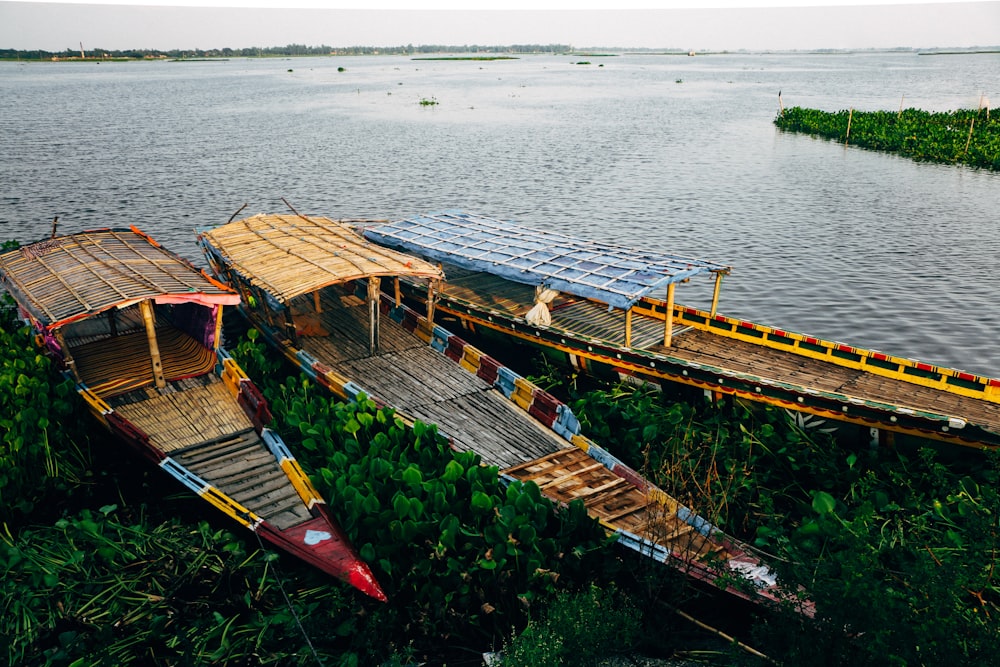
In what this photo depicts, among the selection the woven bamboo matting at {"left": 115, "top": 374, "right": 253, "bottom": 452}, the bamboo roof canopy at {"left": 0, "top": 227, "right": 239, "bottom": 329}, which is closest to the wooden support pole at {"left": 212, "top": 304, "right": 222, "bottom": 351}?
the bamboo roof canopy at {"left": 0, "top": 227, "right": 239, "bottom": 329}

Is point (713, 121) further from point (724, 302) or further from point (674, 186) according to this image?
point (724, 302)

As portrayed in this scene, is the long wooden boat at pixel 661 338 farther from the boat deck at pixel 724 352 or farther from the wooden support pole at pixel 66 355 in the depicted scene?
the wooden support pole at pixel 66 355

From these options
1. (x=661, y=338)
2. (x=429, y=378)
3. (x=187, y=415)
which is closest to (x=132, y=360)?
(x=187, y=415)

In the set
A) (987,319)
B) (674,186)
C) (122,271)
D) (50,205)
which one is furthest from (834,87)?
(122,271)

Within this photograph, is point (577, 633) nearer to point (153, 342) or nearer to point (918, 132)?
point (153, 342)

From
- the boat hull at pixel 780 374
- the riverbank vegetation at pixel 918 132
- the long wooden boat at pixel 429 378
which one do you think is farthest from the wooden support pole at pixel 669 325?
the riverbank vegetation at pixel 918 132
